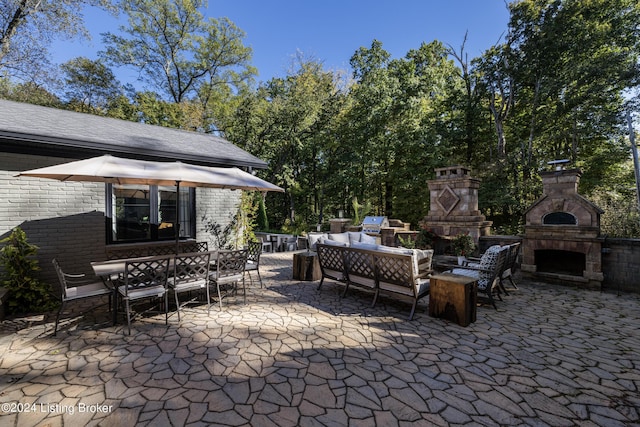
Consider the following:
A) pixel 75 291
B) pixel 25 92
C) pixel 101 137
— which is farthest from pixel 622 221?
pixel 25 92

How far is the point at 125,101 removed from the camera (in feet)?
53.4

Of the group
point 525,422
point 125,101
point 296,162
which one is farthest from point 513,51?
point 125,101

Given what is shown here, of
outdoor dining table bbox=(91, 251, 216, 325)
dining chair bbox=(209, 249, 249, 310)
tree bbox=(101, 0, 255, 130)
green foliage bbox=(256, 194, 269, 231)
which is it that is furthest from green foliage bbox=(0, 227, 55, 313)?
tree bbox=(101, 0, 255, 130)

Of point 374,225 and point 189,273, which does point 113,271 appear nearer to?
point 189,273

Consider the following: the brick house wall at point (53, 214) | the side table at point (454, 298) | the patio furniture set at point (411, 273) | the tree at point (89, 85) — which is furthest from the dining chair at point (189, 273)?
the tree at point (89, 85)

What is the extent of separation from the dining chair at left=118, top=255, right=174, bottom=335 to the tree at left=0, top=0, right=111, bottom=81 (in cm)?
1463

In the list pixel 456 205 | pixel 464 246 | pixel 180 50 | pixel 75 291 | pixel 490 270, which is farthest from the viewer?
pixel 180 50

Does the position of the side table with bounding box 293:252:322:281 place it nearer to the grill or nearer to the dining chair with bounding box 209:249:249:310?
the dining chair with bounding box 209:249:249:310

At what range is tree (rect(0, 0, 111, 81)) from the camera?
1164 centimetres

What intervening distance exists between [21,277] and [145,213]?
221 cm

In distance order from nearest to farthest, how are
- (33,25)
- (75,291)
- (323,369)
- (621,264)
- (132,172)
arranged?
1. (323,369)
2. (132,172)
3. (75,291)
4. (621,264)
5. (33,25)

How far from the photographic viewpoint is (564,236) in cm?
628

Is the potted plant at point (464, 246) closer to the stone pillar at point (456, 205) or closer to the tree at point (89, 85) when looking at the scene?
the stone pillar at point (456, 205)

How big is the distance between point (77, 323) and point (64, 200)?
2.45 m
